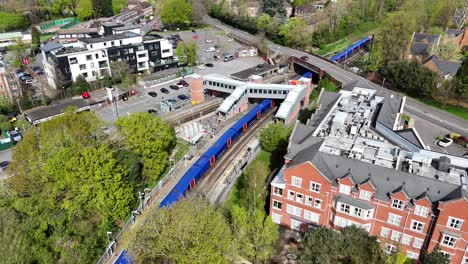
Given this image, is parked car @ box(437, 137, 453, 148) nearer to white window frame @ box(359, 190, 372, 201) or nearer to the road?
the road

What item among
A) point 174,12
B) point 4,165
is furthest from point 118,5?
point 4,165

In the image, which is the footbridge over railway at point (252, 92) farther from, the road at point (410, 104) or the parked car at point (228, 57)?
the parked car at point (228, 57)

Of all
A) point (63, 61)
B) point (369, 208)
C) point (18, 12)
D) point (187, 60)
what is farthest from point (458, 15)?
point (18, 12)

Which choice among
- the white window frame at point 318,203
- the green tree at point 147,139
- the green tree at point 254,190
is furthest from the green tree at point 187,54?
the white window frame at point 318,203

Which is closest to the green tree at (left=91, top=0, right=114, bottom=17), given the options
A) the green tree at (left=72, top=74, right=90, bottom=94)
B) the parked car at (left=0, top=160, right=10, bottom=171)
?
the green tree at (left=72, top=74, right=90, bottom=94)

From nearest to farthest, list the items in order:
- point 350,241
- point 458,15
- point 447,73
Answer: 1. point 350,241
2. point 447,73
3. point 458,15

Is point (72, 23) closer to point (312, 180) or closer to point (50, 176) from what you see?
point (50, 176)
